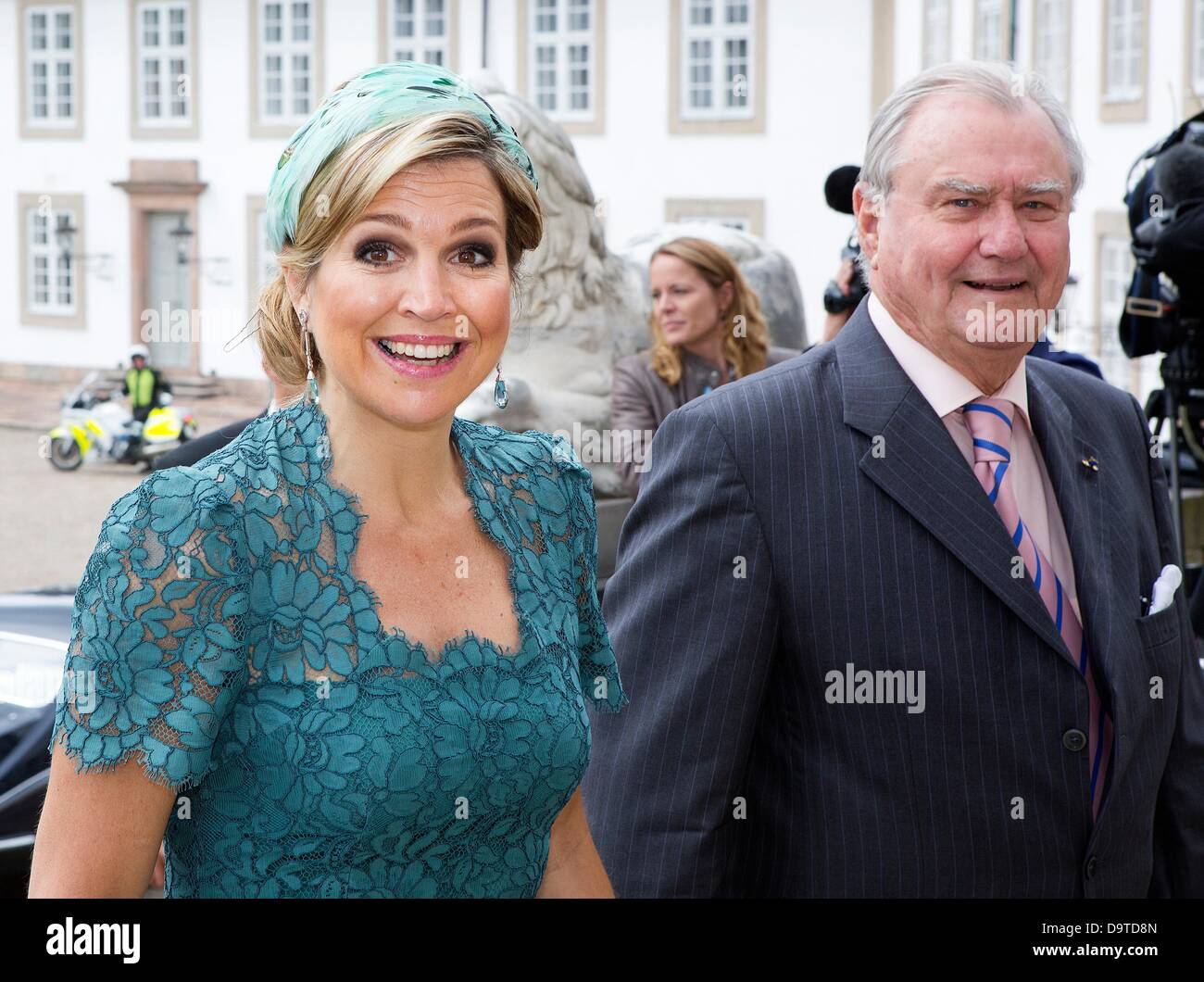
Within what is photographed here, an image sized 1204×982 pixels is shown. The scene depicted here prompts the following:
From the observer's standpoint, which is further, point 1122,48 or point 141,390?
point 141,390

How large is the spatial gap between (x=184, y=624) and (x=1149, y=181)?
12.0 feet

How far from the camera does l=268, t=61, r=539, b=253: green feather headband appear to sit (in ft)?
5.76

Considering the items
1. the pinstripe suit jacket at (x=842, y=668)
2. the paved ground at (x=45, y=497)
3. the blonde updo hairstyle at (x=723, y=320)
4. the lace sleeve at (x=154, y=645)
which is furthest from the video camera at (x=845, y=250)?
the paved ground at (x=45, y=497)

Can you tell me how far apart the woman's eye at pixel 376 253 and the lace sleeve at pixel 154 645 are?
0.32m

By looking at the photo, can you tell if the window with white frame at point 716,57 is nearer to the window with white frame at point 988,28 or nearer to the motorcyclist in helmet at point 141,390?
the window with white frame at point 988,28

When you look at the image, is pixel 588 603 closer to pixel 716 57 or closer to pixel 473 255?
pixel 473 255

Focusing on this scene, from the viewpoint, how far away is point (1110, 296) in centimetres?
1777

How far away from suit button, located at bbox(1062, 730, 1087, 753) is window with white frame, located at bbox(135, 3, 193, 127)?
1083 inches

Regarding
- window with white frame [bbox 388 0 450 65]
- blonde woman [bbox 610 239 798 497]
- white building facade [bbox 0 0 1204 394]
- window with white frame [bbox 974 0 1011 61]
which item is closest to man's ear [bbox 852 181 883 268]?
blonde woman [bbox 610 239 798 497]

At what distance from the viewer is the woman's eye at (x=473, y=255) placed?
1.82 meters

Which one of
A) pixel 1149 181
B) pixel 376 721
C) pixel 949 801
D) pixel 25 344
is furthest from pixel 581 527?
pixel 25 344

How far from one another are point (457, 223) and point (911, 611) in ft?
2.53

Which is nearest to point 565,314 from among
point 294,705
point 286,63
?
point 294,705

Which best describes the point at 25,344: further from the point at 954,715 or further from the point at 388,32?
the point at 954,715
